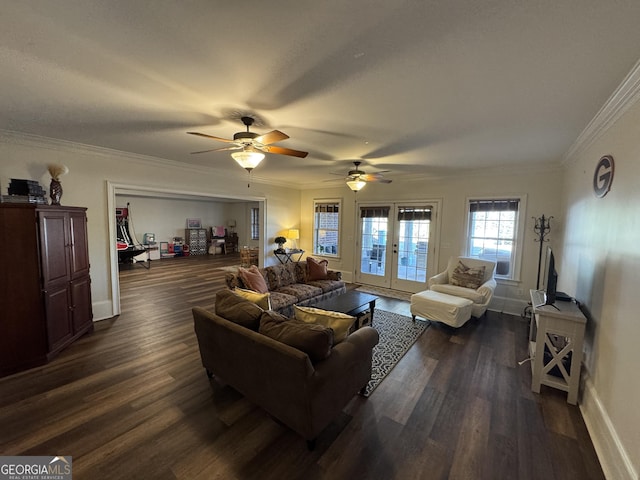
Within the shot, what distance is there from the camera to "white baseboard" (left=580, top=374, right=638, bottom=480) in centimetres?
158

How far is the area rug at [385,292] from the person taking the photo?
554 centimetres

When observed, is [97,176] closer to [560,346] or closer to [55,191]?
[55,191]

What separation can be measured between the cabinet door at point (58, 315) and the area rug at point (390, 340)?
11.4 ft

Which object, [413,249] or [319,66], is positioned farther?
[413,249]

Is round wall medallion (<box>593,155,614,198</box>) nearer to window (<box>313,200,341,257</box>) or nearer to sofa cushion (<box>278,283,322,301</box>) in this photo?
sofa cushion (<box>278,283,322,301</box>)

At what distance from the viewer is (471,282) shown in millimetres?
4391

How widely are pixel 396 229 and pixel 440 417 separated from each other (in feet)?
13.8

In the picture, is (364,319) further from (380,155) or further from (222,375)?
(380,155)

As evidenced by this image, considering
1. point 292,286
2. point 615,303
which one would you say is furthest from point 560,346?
point 292,286

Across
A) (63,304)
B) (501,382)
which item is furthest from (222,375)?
(501,382)

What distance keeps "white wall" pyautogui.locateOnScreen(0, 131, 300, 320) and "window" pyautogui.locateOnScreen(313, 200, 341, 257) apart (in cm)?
271

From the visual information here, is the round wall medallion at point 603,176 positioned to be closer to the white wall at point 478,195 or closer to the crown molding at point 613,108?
the crown molding at point 613,108

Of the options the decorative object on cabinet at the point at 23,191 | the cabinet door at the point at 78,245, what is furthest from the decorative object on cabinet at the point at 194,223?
the decorative object on cabinet at the point at 23,191

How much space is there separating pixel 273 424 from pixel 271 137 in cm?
238
